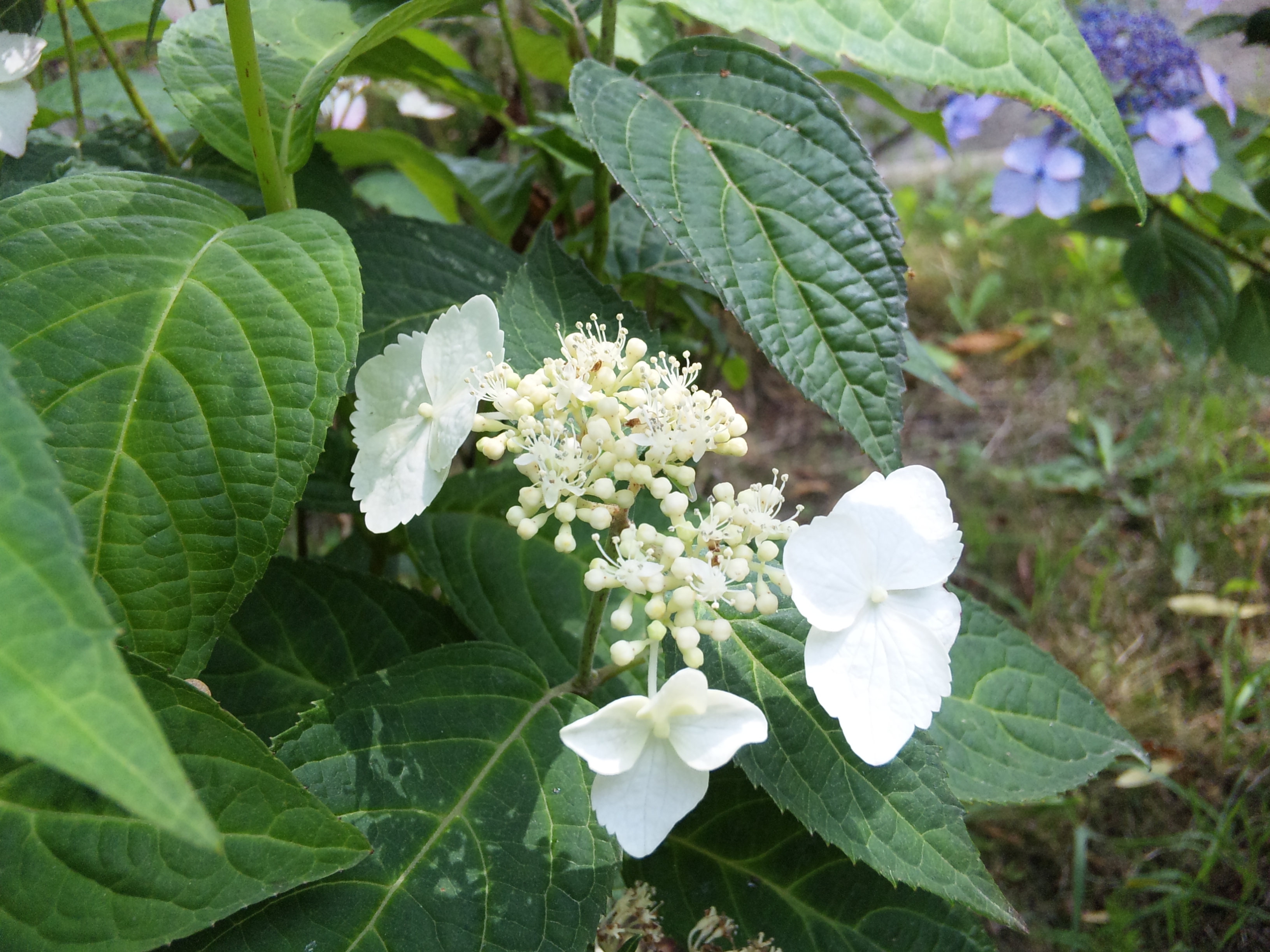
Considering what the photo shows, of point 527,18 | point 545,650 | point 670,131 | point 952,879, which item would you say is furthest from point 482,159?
point 952,879

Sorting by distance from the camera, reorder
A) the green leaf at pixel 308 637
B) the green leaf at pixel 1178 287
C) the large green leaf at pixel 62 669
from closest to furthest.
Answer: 1. the large green leaf at pixel 62 669
2. the green leaf at pixel 308 637
3. the green leaf at pixel 1178 287

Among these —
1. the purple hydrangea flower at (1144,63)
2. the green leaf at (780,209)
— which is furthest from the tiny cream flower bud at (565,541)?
the purple hydrangea flower at (1144,63)

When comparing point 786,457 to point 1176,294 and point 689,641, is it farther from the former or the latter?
point 689,641

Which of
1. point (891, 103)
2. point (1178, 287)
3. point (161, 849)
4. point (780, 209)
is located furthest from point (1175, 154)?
point (161, 849)

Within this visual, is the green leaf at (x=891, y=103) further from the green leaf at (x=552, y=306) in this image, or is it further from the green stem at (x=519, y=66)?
the green leaf at (x=552, y=306)

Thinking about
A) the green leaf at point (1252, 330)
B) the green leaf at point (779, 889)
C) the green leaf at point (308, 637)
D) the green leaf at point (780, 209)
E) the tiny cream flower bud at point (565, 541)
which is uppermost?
the green leaf at point (780, 209)

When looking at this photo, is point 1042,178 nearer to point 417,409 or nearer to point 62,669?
point 417,409

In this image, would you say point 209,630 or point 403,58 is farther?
point 403,58
